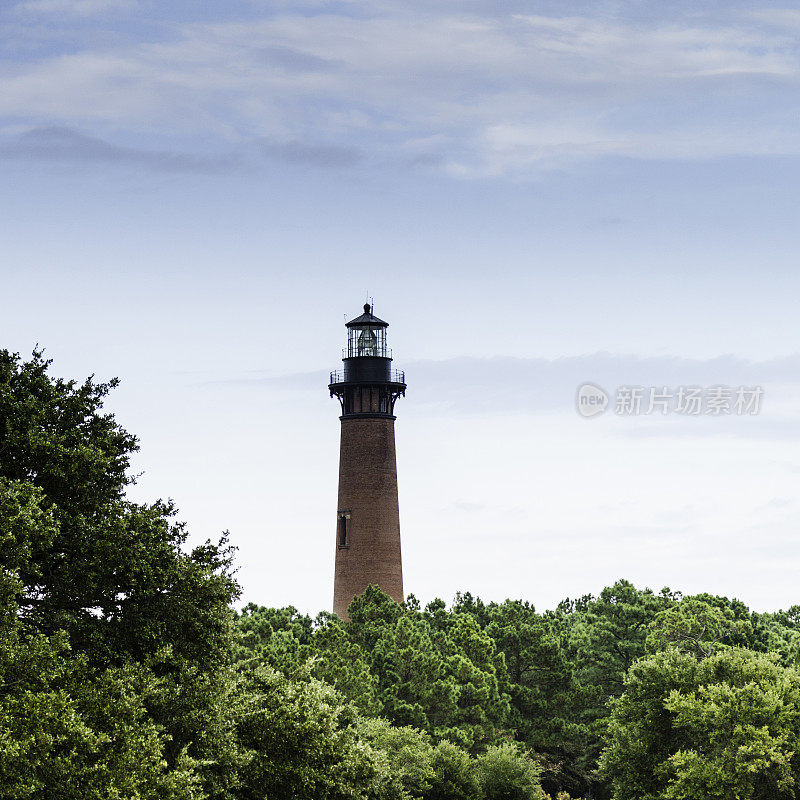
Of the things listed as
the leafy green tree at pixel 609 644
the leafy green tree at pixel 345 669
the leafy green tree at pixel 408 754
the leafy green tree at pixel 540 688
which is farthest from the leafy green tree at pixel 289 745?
the leafy green tree at pixel 609 644

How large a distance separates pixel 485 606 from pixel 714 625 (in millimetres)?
17521

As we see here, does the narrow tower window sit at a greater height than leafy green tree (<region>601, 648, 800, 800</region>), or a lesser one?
greater

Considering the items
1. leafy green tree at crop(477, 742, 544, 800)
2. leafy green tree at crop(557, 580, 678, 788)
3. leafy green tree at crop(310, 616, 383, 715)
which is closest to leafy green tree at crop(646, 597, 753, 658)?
leafy green tree at crop(557, 580, 678, 788)

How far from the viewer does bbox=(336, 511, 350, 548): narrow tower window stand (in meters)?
77.8

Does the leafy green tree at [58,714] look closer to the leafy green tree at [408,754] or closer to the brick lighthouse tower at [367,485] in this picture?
the leafy green tree at [408,754]

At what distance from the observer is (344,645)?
61938 millimetres

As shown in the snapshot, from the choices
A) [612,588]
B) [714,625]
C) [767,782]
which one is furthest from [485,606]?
[767,782]

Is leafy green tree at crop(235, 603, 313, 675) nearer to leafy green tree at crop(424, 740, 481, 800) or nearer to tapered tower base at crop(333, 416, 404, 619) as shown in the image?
tapered tower base at crop(333, 416, 404, 619)

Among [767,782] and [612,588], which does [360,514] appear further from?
[767,782]

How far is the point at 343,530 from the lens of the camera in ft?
257

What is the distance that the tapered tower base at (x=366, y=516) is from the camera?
77312mm

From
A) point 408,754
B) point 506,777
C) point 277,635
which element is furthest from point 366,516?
point 408,754

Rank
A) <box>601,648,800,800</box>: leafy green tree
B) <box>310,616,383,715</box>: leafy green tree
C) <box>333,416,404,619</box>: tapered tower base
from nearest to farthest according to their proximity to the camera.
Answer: <box>601,648,800,800</box>: leafy green tree
<box>310,616,383,715</box>: leafy green tree
<box>333,416,404,619</box>: tapered tower base

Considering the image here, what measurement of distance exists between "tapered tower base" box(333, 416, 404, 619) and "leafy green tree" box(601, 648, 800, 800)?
24.0 metres
